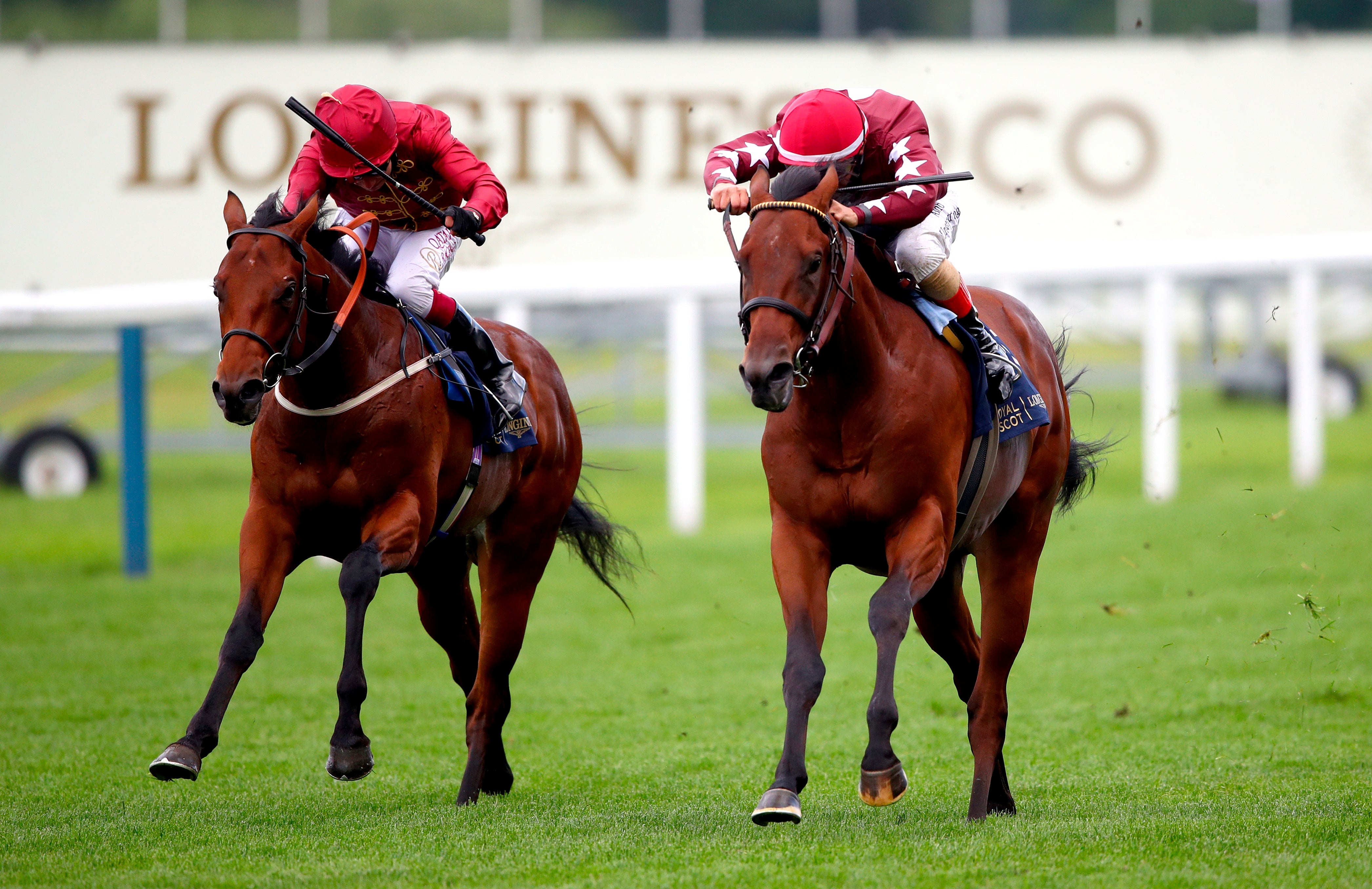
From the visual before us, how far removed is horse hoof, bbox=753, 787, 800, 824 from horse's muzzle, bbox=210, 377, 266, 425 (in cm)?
183

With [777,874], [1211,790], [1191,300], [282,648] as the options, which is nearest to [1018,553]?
[1211,790]

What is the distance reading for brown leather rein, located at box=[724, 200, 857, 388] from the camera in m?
4.06

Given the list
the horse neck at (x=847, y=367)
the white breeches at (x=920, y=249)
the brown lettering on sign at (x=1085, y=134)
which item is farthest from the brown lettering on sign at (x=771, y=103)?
the horse neck at (x=847, y=367)

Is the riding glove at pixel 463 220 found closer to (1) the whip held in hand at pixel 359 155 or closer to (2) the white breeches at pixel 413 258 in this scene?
(1) the whip held in hand at pixel 359 155

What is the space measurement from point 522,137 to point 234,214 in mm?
10986

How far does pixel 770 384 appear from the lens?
3.94m

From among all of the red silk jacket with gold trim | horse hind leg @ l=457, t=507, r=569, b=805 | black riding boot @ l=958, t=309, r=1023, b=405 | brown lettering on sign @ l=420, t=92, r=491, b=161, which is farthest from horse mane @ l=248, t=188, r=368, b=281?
brown lettering on sign @ l=420, t=92, r=491, b=161

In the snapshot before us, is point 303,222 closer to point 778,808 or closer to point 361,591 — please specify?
point 361,591

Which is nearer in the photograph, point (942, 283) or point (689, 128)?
point (942, 283)

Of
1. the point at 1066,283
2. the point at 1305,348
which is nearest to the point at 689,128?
the point at 1066,283

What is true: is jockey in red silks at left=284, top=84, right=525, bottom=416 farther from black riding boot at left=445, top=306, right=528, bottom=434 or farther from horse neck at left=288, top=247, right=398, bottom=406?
horse neck at left=288, top=247, right=398, bottom=406

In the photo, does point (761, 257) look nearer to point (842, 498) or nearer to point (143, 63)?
point (842, 498)

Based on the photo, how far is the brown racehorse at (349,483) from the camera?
4.48m

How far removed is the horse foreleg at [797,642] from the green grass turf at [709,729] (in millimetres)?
197
